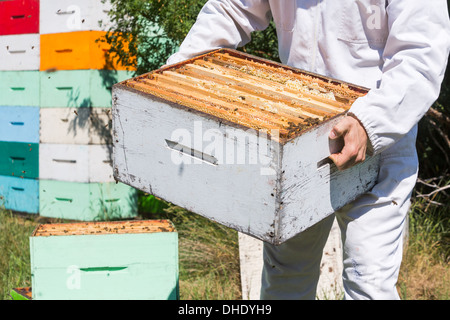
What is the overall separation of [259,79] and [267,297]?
0.81 metres

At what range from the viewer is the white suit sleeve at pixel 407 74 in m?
1.47

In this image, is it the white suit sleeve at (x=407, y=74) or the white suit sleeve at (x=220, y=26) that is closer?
the white suit sleeve at (x=407, y=74)

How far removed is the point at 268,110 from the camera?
1.49 metres

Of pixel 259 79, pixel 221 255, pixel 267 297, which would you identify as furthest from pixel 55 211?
pixel 259 79

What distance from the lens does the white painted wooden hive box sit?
1.37m

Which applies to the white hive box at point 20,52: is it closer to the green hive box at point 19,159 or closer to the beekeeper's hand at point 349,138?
the green hive box at point 19,159

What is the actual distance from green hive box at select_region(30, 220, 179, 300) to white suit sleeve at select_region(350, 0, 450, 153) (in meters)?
0.94

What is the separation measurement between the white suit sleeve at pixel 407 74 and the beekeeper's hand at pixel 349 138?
0.02m

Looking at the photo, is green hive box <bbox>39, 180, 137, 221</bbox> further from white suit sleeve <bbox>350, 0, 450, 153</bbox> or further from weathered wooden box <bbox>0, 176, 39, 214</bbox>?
white suit sleeve <bbox>350, 0, 450, 153</bbox>

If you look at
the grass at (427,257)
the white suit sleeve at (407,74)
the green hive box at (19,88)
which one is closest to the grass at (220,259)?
the grass at (427,257)

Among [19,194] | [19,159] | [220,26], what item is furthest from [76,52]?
[220,26]

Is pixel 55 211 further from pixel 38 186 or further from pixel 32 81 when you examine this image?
pixel 32 81

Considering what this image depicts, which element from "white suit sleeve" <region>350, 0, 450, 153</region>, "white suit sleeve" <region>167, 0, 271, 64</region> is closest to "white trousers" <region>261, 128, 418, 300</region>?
"white suit sleeve" <region>350, 0, 450, 153</region>

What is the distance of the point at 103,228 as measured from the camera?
2307 millimetres
